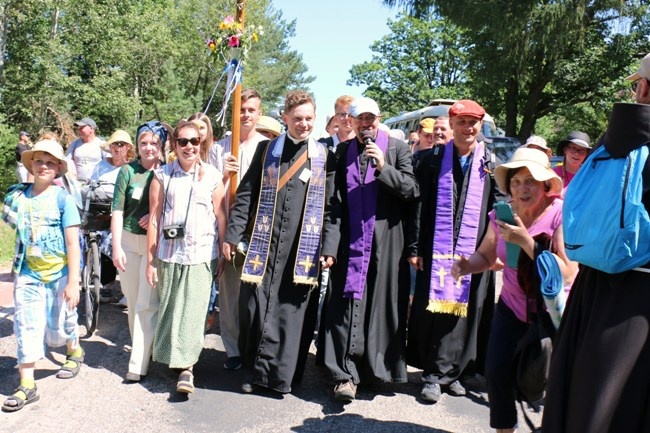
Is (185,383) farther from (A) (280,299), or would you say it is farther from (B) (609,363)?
(B) (609,363)

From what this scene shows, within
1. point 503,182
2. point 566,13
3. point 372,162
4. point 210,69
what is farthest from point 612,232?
point 210,69

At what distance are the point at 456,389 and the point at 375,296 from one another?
3.00 ft

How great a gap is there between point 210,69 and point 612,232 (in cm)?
3904

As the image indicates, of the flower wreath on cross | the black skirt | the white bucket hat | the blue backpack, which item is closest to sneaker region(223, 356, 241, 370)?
the flower wreath on cross

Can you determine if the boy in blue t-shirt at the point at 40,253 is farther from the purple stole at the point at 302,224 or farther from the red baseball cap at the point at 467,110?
the red baseball cap at the point at 467,110

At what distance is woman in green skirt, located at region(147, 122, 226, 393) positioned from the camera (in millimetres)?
4609

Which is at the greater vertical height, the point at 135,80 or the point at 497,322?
the point at 135,80

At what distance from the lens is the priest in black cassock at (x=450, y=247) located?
4.62m

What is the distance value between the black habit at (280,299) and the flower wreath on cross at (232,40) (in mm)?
1043

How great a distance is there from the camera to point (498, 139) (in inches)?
782

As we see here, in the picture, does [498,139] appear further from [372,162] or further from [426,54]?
[426,54]

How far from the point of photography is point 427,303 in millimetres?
4703

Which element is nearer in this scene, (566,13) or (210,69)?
Result: (566,13)

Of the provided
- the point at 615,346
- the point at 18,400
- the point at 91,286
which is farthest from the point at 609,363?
the point at 91,286
